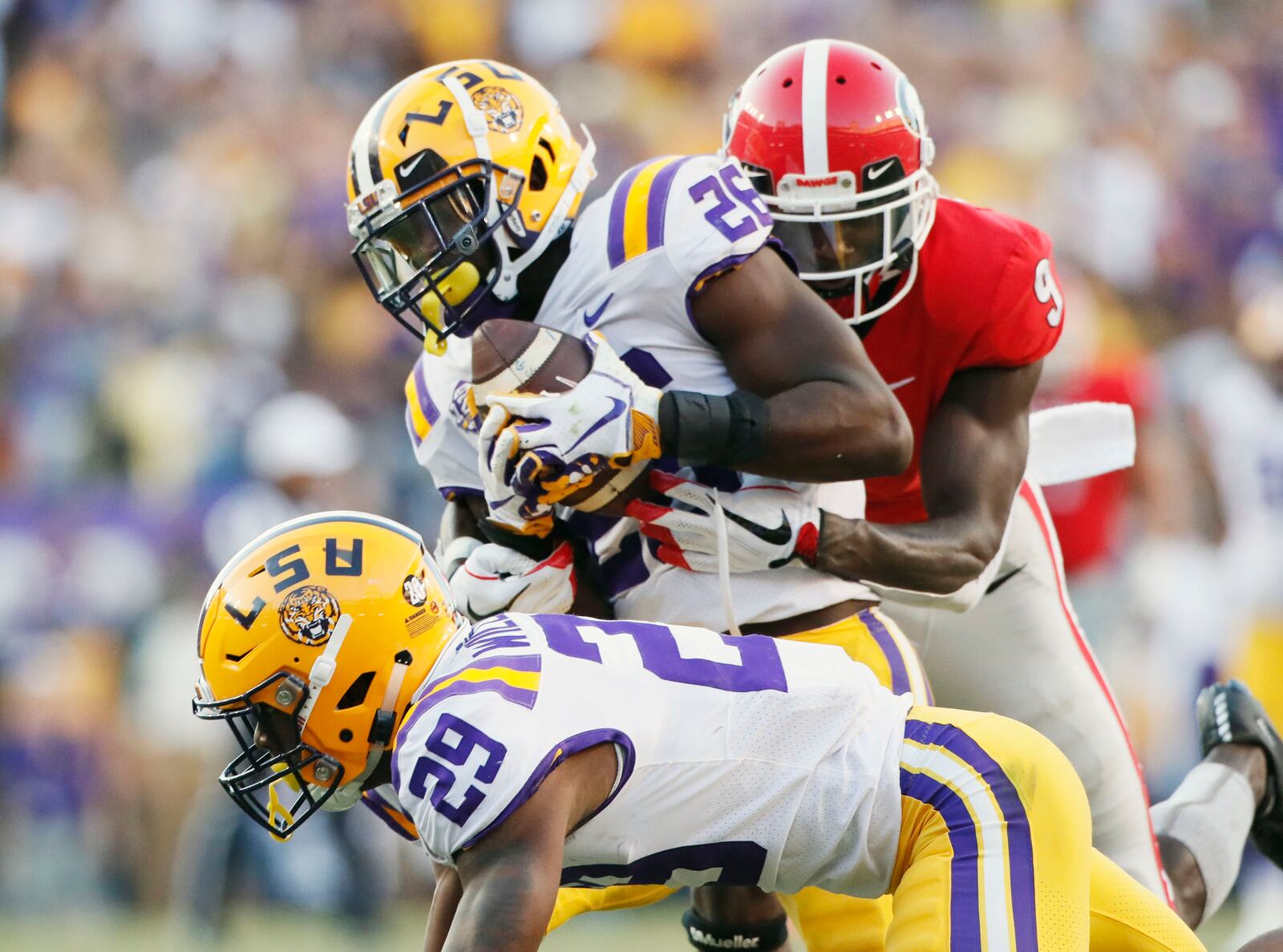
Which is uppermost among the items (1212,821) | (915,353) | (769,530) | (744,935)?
(915,353)

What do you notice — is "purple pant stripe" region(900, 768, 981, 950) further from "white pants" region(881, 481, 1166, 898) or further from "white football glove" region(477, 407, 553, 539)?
"white pants" region(881, 481, 1166, 898)

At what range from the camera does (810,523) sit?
304 centimetres

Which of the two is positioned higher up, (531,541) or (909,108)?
(909,108)

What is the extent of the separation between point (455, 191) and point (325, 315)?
16.8 feet

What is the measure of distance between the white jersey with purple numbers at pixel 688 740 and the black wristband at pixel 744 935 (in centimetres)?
67

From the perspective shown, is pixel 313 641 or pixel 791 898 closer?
pixel 313 641

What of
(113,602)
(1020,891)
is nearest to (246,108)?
(113,602)

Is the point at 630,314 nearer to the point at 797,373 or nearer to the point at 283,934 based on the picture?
the point at 797,373

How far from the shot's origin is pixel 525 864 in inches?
91.8

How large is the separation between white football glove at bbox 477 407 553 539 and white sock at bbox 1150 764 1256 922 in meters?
1.67

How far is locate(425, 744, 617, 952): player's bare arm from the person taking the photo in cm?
227

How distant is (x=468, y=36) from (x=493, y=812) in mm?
7340

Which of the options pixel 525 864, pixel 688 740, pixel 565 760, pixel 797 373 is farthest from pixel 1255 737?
pixel 525 864

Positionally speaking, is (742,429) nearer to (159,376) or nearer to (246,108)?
(159,376)
